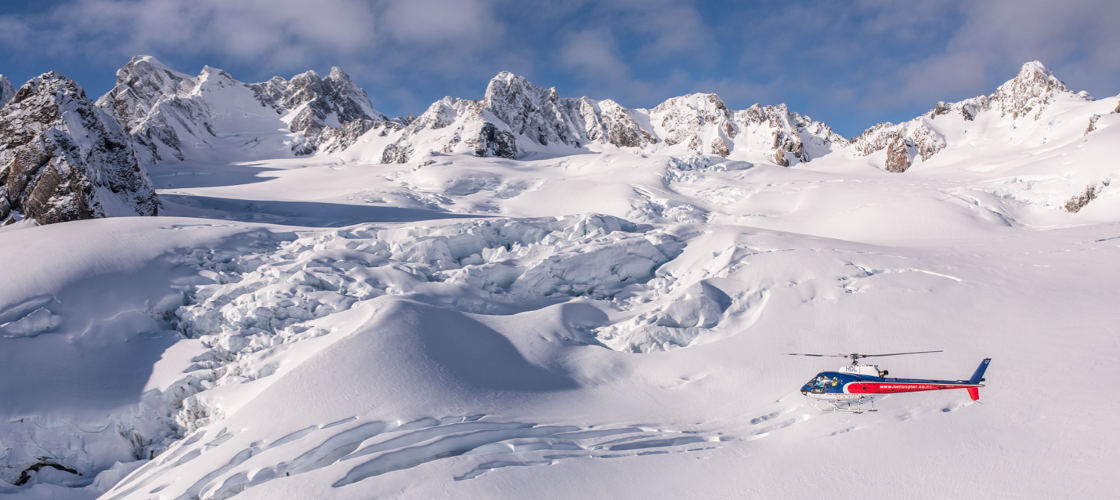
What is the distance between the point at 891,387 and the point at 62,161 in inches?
919

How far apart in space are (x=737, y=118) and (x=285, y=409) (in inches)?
3358

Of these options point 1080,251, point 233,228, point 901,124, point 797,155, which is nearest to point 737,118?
point 797,155

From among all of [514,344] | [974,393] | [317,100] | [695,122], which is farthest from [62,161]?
[695,122]

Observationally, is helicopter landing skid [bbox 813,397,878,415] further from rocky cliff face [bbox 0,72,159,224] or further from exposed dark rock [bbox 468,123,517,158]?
exposed dark rock [bbox 468,123,517,158]

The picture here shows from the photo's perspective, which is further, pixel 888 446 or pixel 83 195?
pixel 83 195

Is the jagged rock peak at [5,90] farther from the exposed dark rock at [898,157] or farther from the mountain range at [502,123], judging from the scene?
the exposed dark rock at [898,157]

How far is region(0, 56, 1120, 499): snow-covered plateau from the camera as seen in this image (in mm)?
7934

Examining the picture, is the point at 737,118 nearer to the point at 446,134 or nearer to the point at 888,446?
the point at 446,134

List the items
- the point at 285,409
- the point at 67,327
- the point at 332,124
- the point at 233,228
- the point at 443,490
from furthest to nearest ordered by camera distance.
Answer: the point at 332,124 < the point at 233,228 < the point at 67,327 < the point at 285,409 < the point at 443,490

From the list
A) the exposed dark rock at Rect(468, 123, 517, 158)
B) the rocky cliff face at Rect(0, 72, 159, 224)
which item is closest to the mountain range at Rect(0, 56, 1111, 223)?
the exposed dark rock at Rect(468, 123, 517, 158)

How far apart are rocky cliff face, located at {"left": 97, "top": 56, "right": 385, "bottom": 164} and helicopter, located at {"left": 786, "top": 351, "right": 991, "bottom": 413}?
63.0 metres

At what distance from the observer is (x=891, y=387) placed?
359 inches

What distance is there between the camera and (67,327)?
11117 mm

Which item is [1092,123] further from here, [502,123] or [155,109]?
[155,109]
